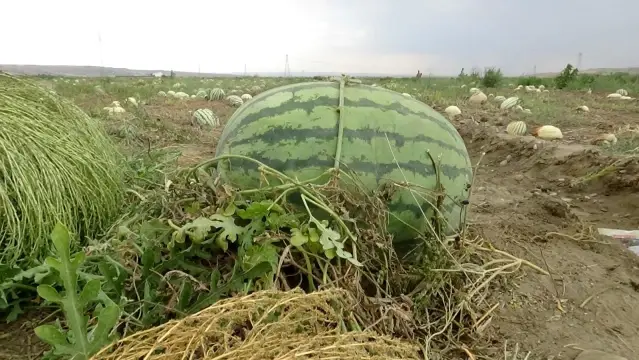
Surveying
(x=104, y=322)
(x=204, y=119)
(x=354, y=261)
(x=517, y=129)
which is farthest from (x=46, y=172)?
(x=517, y=129)

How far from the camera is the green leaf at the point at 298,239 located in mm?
1634

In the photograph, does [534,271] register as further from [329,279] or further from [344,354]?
[344,354]

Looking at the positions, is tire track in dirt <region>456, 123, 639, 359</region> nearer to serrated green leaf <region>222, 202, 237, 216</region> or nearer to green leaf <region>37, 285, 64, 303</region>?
serrated green leaf <region>222, 202, 237, 216</region>

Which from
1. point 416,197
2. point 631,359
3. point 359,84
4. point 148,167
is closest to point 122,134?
point 148,167

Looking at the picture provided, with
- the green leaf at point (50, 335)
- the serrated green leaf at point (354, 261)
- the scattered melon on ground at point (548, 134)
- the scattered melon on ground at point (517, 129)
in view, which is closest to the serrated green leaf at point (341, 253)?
the serrated green leaf at point (354, 261)

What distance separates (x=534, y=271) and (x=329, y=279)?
4.67 ft

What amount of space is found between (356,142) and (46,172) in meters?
1.22

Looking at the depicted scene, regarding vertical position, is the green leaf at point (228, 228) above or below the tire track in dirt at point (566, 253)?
above

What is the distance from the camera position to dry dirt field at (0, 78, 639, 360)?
219 cm

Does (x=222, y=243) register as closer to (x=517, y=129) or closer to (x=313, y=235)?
(x=313, y=235)

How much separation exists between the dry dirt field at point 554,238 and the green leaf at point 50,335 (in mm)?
595

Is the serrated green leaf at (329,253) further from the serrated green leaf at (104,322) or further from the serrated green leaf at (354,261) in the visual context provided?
the serrated green leaf at (104,322)

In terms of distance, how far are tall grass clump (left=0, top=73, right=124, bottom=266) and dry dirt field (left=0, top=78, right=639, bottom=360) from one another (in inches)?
13.8

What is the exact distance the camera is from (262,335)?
4.16 feet
